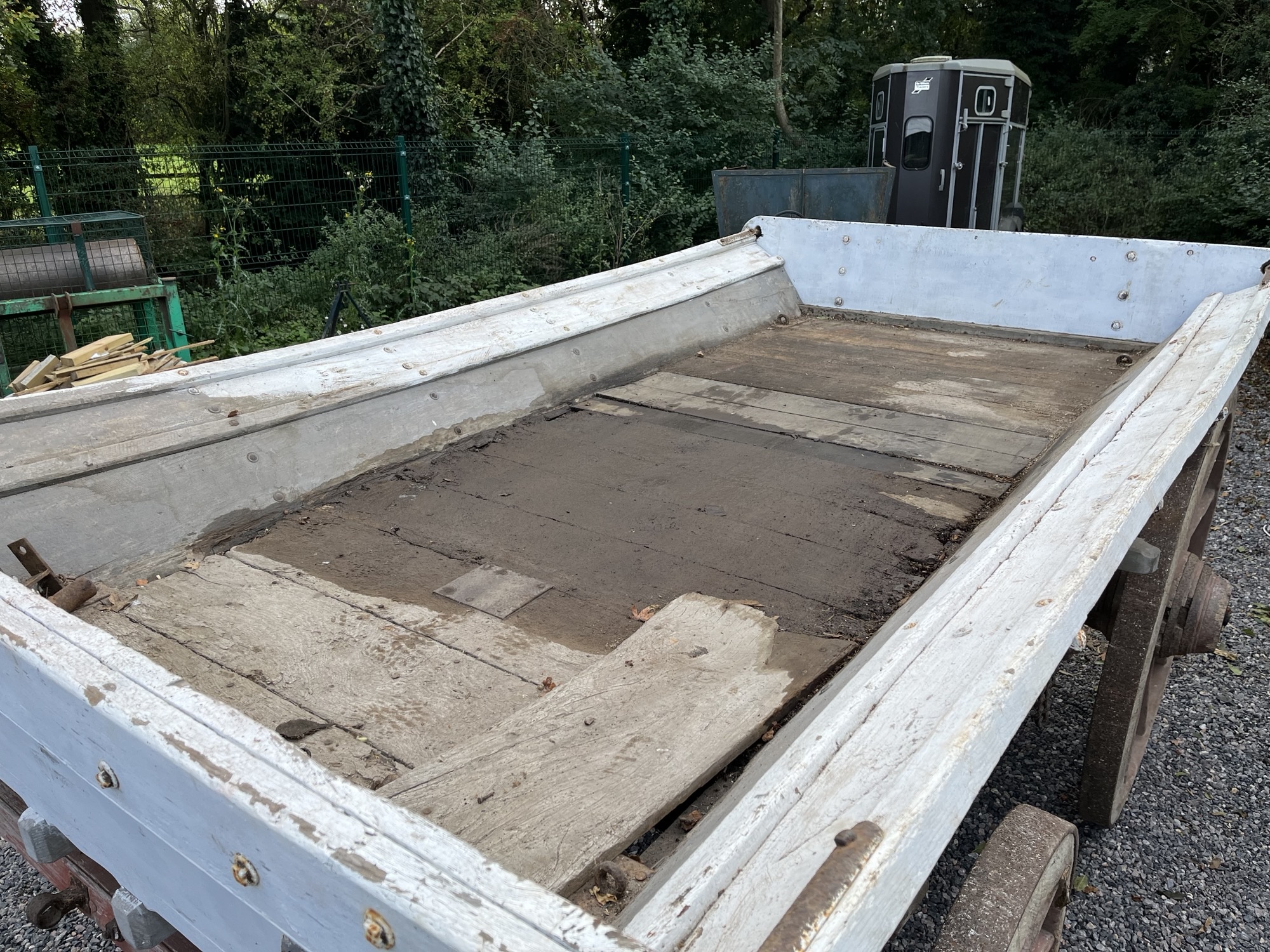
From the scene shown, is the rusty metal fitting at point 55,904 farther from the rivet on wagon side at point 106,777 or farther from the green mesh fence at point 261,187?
the green mesh fence at point 261,187

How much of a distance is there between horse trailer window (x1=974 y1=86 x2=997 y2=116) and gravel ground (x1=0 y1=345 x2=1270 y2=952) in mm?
7263

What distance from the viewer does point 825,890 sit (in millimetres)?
888

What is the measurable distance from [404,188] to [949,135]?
5.42m

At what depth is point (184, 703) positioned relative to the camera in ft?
3.41

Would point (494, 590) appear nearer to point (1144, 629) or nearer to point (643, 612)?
point (643, 612)

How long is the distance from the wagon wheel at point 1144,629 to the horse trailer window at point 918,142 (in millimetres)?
7823

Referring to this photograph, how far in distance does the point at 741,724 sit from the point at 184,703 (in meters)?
0.92

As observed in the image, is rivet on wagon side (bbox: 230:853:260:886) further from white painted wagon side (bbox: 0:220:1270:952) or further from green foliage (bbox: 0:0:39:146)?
green foliage (bbox: 0:0:39:146)

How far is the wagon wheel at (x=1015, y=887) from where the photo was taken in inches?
50.1

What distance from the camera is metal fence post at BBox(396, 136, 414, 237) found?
8.42 m

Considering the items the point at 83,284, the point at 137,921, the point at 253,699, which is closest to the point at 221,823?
the point at 137,921

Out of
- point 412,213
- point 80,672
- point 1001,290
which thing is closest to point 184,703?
point 80,672

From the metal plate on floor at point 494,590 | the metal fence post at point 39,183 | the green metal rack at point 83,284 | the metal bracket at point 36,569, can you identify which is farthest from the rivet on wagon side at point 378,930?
the metal fence post at point 39,183

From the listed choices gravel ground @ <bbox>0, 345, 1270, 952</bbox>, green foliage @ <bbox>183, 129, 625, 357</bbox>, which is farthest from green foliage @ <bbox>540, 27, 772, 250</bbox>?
gravel ground @ <bbox>0, 345, 1270, 952</bbox>
